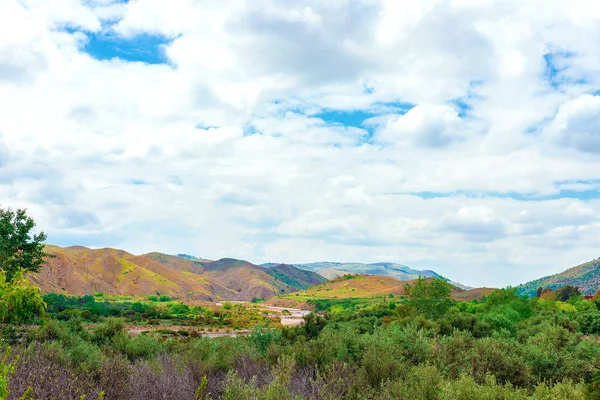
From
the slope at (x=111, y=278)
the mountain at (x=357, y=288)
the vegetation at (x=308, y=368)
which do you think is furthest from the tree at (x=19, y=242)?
the mountain at (x=357, y=288)

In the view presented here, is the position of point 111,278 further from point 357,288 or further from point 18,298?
point 18,298

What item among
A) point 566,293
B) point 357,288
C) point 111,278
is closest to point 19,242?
point 566,293

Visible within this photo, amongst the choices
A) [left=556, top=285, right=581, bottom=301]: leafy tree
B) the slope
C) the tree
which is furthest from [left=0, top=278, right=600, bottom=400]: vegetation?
the slope

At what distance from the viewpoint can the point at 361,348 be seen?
17.4 meters

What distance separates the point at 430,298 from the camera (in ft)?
171

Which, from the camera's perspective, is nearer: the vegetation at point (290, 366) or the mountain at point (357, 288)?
the vegetation at point (290, 366)

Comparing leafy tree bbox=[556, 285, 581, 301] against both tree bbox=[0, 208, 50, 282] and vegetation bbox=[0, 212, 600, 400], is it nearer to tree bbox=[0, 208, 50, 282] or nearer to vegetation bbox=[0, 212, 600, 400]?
vegetation bbox=[0, 212, 600, 400]

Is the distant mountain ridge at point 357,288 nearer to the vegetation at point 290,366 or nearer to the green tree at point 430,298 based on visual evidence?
the green tree at point 430,298

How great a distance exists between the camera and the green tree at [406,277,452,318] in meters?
51.4

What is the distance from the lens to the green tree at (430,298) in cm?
5138

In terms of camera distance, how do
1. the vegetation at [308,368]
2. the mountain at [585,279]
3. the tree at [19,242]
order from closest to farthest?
the vegetation at [308,368], the tree at [19,242], the mountain at [585,279]

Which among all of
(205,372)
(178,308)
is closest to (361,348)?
(205,372)

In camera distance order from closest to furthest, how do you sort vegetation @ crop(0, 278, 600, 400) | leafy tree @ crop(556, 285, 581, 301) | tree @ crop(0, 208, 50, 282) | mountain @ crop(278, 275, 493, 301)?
vegetation @ crop(0, 278, 600, 400), tree @ crop(0, 208, 50, 282), leafy tree @ crop(556, 285, 581, 301), mountain @ crop(278, 275, 493, 301)

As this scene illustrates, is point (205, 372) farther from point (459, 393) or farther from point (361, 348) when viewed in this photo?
point (459, 393)
